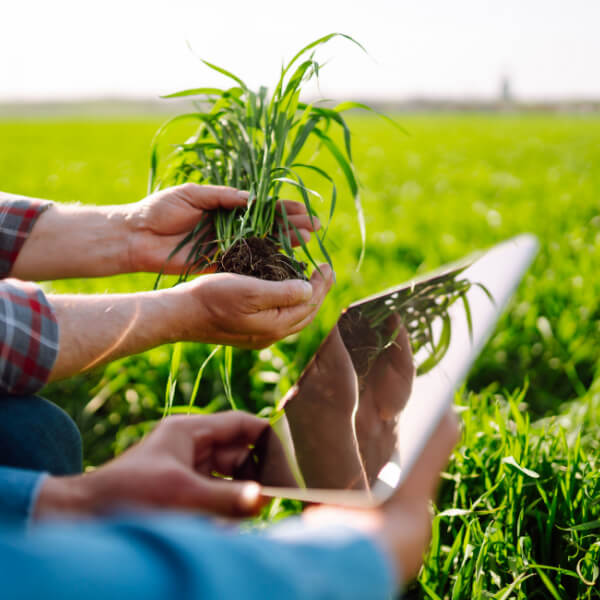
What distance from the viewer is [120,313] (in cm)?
125

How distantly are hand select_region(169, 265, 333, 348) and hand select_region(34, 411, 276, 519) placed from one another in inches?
19.9

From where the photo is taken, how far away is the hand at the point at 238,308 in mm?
1355

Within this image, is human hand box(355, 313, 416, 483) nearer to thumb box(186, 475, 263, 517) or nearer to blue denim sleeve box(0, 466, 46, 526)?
thumb box(186, 475, 263, 517)

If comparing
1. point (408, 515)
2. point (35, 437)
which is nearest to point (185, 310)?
point (35, 437)

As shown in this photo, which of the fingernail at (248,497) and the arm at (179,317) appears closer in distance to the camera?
the fingernail at (248,497)

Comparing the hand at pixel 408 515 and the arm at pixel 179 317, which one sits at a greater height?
the arm at pixel 179 317

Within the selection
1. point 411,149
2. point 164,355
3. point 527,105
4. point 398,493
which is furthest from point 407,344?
point 527,105

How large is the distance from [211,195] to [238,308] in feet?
1.37

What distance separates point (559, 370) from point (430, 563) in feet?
4.52

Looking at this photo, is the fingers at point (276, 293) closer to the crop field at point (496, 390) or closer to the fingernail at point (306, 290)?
the fingernail at point (306, 290)

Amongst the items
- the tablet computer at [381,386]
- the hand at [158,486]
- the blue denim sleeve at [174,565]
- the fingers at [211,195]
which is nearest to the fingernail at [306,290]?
the tablet computer at [381,386]

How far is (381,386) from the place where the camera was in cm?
121

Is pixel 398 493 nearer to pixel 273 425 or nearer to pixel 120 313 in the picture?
pixel 273 425

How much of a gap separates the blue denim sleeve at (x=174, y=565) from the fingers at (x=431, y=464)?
0.82ft
